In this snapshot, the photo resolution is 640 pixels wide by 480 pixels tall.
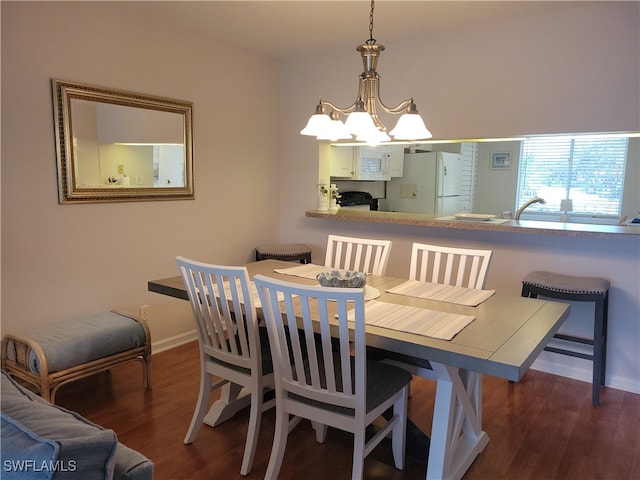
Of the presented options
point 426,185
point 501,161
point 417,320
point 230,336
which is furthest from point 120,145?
point 501,161

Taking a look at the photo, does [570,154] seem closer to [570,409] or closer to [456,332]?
[570,409]

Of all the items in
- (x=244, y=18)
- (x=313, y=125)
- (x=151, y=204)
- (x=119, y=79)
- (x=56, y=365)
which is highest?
(x=244, y=18)

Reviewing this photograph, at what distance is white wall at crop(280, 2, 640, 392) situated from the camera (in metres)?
2.75

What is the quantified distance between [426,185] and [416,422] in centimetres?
333

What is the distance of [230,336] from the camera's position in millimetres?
2031

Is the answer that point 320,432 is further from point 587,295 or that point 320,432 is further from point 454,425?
point 587,295

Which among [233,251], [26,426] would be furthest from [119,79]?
[26,426]

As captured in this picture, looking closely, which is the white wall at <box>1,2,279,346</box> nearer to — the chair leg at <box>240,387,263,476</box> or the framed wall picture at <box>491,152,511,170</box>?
the chair leg at <box>240,387,263,476</box>

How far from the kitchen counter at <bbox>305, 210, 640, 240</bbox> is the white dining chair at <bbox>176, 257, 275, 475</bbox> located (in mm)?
1649

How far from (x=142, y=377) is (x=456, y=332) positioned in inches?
85.5

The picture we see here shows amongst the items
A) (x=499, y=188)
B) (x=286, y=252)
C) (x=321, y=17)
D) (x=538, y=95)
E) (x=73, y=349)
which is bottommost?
(x=73, y=349)

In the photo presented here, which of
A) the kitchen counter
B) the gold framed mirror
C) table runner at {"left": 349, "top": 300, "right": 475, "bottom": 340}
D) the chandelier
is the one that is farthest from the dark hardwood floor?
the chandelier

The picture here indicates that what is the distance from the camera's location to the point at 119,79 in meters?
2.97

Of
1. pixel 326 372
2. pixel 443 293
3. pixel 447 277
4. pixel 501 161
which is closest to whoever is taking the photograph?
pixel 326 372
